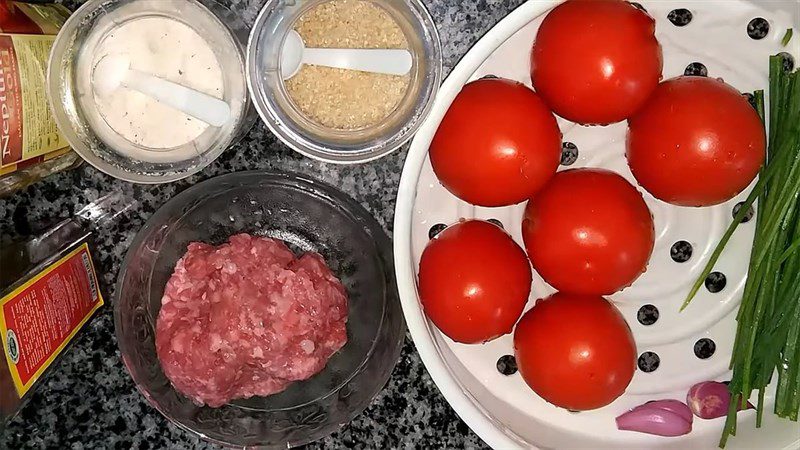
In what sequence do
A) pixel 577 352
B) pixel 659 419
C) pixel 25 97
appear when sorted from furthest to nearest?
pixel 659 419 < pixel 577 352 < pixel 25 97

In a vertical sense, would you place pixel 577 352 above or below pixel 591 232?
below

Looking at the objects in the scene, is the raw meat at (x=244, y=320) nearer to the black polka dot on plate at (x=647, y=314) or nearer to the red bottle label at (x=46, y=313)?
the red bottle label at (x=46, y=313)

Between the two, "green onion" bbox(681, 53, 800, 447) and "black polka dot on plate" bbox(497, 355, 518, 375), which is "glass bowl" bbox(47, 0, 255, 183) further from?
"green onion" bbox(681, 53, 800, 447)

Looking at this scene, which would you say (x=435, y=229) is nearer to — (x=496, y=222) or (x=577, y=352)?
(x=496, y=222)

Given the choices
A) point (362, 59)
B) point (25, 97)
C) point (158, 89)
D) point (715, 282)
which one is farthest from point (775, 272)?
point (25, 97)

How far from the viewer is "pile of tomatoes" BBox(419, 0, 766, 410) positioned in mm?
781

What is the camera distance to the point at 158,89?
76 centimetres

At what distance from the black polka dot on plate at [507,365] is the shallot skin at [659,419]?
13 cm

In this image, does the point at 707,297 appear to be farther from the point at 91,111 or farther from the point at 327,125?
the point at 91,111

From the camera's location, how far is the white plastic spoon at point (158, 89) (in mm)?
766

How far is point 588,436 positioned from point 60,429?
620 mm

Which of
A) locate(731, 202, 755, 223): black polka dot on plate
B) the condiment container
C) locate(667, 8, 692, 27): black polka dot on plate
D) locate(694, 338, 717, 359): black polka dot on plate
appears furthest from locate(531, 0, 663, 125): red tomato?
the condiment container

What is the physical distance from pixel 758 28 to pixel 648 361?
0.39 meters

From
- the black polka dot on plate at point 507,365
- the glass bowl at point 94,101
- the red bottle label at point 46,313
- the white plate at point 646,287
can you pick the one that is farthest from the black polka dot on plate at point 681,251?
the red bottle label at point 46,313
